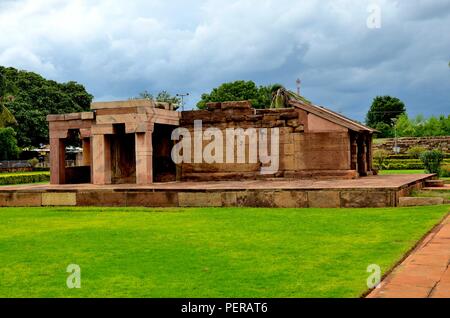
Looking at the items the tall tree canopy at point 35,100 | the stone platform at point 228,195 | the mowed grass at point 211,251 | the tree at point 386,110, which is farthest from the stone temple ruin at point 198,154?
the tree at point 386,110

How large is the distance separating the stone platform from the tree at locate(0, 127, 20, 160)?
111ft

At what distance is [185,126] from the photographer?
1717cm

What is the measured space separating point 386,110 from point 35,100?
5504 centimetres

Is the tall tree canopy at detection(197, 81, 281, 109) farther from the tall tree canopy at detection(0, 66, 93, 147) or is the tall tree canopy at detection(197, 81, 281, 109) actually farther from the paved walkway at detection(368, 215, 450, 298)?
the paved walkway at detection(368, 215, 450, 298)

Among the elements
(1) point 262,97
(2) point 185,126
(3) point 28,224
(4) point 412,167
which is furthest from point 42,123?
(3) point 28,224

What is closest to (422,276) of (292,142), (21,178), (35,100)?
(292,142)

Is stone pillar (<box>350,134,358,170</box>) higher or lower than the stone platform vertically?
higher

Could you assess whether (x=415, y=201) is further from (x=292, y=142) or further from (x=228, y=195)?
(x=292, y=142)

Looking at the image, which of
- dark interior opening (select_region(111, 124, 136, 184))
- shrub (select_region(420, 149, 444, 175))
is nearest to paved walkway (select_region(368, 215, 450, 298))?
dark interior opening (select_region(111, 124, 136, 184))

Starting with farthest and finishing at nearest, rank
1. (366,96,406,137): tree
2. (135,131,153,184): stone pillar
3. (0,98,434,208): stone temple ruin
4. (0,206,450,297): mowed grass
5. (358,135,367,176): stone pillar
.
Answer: (366,96,406,137): tree < (358,135,367,176): stone pillar < (135,131,153,184): stone pillar < (0,98,434,208): stone temple ruin < (0,206,450,297): mowed grass

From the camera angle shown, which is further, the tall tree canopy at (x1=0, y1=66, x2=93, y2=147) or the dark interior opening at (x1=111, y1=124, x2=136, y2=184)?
the tall tree canopy at (x1=0, y1=66, x2=93, y2=147)

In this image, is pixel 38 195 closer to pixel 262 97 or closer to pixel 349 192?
pixel 349 192

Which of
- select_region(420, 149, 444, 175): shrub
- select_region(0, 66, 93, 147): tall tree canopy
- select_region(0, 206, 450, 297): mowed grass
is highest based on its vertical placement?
select_region(0, 66, 93, 147): tall tree canopy

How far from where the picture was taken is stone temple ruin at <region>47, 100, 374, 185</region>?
15414mm
